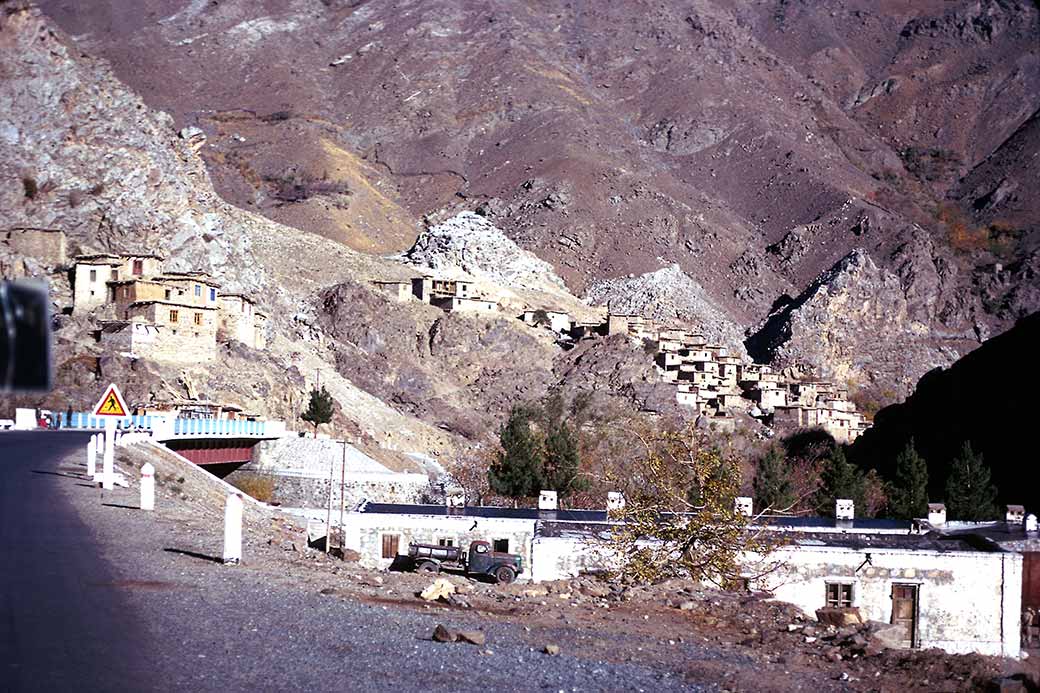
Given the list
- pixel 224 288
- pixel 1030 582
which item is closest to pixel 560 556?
pixel 1030 582

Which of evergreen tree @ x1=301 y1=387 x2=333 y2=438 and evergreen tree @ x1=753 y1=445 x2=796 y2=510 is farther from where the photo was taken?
evergreen tree @ x1=301 y1=387 x2=333 y2=438

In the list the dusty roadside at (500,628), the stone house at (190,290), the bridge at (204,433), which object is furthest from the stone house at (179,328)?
Answer: the dusty roadside at (500,628)

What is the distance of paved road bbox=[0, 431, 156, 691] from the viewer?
404 inches

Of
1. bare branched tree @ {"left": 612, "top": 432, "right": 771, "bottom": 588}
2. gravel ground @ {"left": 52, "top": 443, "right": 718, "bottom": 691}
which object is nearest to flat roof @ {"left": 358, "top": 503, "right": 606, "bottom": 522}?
bare branched tree @ {"left": 612, "top": 432, "right": 771, "bottom": 588}

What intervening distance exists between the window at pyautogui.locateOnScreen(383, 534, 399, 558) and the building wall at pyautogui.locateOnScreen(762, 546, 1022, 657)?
10370 millimetres

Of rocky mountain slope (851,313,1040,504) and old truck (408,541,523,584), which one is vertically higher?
rocky mountain slope (851,313,1040,504)

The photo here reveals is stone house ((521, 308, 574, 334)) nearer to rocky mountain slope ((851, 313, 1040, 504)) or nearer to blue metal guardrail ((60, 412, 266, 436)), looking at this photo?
rocky mountain slope ((851, 313, 1040, 504))

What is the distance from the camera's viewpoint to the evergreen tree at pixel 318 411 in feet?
232

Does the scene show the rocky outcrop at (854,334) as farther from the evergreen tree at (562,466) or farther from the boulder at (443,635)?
the boulder at (443,635)

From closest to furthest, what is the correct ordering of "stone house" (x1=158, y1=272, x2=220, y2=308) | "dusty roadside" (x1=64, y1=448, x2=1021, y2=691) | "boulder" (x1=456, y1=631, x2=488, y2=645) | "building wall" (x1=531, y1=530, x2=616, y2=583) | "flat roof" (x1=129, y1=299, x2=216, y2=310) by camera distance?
1. "dusty roadside" (x1=64, y1=448, x2=1021, y2=691)
2. "boulder" (x1=456, y1=631, x2=488, y2=645)
3. "building wall" (x1=531, y1=530, x2=616, y2=583)
4. "flat roof" (x1=129, y1=299, x2=216, y2=310)
5. "stone house" (x1=158, y1=272, x2=220, y2=308)

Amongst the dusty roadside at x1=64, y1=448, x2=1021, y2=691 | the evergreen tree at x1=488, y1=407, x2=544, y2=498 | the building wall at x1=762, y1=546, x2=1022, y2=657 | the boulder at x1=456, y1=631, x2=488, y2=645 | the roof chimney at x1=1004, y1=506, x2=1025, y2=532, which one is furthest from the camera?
the evergreen tree at x1=488, y1=407, x2=544, y2=498

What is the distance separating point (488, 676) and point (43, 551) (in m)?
7.08

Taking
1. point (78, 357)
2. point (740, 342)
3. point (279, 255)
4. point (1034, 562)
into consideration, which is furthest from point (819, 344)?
point (1034, 562)

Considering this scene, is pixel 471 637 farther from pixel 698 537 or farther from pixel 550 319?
pixel 550 319
